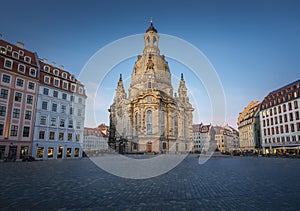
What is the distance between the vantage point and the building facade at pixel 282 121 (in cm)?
5172

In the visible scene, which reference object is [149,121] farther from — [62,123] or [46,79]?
[46,79]

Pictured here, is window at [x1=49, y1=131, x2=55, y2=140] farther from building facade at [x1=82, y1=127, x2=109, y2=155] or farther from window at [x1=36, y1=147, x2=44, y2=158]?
building facade at [x1=82, y1=127, x2=109, y2=155]

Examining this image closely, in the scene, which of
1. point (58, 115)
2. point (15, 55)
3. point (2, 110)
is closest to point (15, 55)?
point (15, 55)

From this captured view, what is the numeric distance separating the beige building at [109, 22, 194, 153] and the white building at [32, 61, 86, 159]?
2695 centimetres

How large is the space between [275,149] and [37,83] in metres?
62.2

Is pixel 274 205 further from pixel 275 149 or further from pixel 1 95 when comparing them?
pixel 275 149

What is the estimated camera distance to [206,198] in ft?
26.8

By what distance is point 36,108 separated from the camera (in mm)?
39531

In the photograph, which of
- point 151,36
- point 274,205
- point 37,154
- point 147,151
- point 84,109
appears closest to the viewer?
point 274,205

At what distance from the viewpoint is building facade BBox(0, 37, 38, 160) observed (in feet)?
114

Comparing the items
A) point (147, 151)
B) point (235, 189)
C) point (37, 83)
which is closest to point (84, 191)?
point (235, 189)

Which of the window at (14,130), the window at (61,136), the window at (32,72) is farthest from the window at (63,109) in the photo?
the window at (14,130)

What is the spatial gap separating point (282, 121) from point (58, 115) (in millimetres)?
56562

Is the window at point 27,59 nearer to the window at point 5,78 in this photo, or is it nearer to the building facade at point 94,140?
the window at point 5,78
